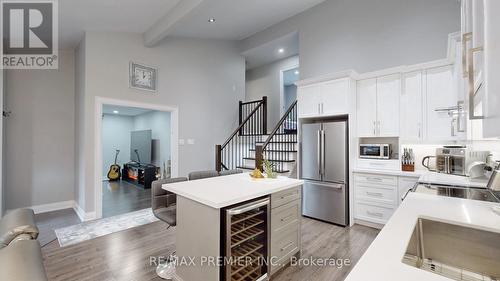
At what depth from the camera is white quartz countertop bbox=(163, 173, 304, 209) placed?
5.60 ft

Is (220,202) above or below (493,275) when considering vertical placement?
above

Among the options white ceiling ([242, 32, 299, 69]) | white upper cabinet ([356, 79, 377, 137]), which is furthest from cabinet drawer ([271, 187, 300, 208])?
white ceiling ([242, 32, 299, 69])

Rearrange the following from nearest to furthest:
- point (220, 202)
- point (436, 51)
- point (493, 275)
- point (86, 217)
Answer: point (493, 275), point (220, 202), point (436, 51), point (86, 217)

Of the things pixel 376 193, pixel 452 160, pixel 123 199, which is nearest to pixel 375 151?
pixel 376 193

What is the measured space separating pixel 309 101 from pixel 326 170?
1.26 meters

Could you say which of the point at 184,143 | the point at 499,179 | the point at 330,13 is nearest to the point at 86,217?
the point at 184,143

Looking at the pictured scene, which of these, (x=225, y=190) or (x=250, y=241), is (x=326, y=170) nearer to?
(x=250, y=241)

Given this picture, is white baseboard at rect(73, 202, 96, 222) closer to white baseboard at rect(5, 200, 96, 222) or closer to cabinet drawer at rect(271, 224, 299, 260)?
white baseboard at rect(5, 200, 96, 222)

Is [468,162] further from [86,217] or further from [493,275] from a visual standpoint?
[86,217]

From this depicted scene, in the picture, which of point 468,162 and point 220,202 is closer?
point 220,202

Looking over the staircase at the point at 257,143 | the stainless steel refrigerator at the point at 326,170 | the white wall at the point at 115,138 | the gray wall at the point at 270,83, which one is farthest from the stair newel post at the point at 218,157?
the white wall at the point at 115,138

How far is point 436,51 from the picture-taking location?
10.7ft

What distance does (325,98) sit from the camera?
3.69m

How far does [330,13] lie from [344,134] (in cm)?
→ 260
